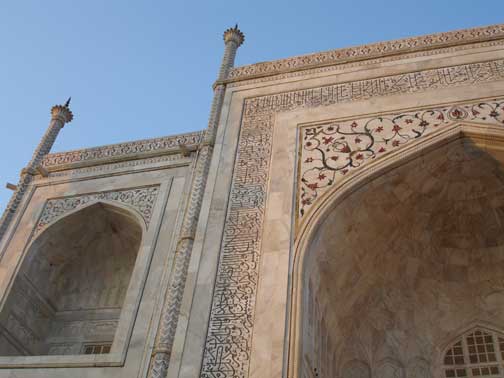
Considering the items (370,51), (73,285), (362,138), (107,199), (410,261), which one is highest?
(370,51)

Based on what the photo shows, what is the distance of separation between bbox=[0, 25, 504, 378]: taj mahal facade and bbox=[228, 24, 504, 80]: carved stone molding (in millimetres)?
22

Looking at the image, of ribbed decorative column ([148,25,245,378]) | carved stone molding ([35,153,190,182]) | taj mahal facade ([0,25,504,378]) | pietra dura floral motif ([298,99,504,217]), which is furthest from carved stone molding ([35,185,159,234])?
pietra dura floral motif ([298,99,504,217])

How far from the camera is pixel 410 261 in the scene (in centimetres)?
605

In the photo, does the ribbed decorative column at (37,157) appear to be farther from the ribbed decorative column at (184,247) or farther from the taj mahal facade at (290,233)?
the ribbed decorative column at (184,247)

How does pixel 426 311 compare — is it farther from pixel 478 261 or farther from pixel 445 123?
pixel 445 123

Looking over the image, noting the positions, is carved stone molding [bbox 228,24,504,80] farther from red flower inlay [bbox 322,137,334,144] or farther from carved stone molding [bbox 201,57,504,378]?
red flower inlay [bbox 322,137,334,144]

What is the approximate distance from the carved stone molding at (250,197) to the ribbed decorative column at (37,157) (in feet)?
8.54

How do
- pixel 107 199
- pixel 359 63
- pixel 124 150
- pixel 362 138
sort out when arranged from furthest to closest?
pixel 124 150 < pixel 359 63 < pixel 107 199 < pixel 362 138

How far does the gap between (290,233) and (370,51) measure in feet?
8.46

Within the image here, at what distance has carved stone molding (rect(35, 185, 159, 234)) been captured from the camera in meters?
6.14

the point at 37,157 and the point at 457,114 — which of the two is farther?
the point at 37,157

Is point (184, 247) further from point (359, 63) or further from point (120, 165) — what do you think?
point (359, 63)

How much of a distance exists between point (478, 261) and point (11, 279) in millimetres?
4676

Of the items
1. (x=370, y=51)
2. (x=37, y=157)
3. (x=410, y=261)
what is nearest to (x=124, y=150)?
(x=37, y=157)
